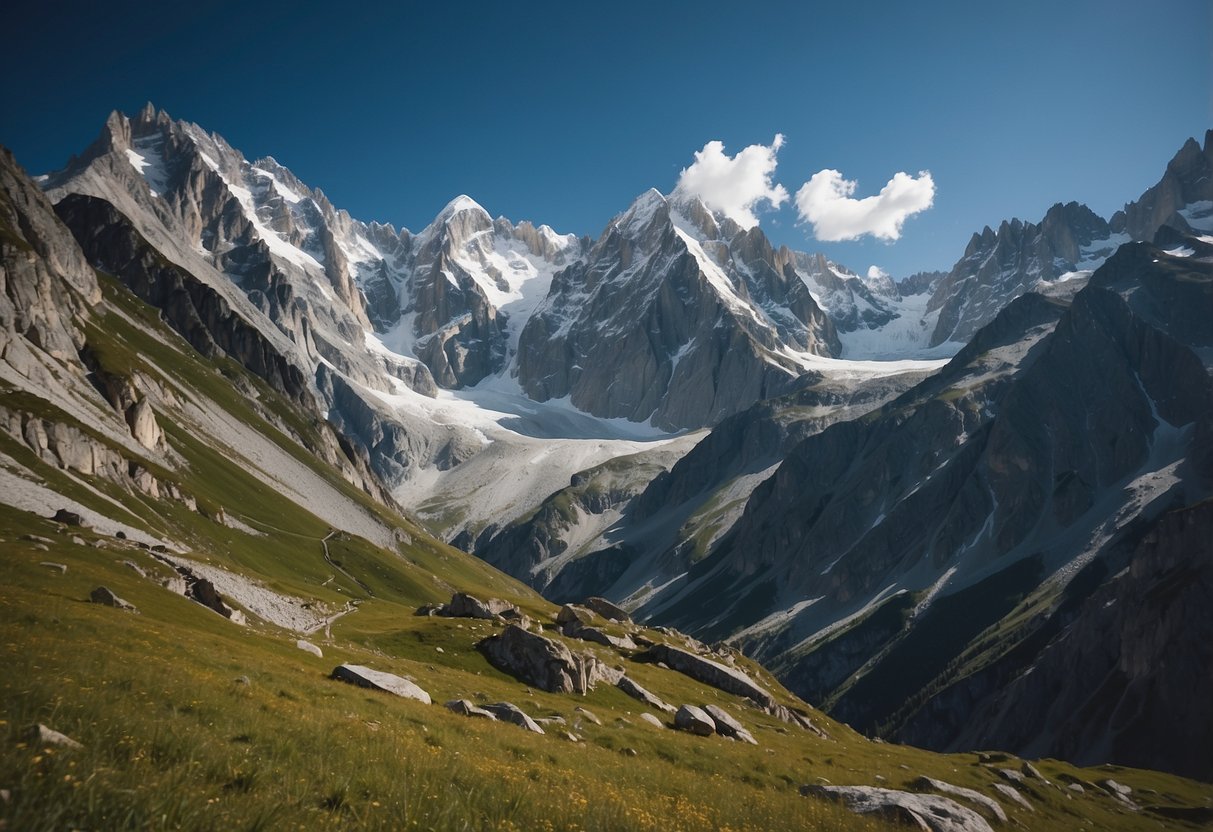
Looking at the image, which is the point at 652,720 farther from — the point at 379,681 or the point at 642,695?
the point at 379,681

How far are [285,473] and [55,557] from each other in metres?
141

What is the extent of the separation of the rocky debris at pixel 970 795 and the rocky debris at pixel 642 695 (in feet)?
62.2

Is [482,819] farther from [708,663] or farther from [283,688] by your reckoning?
[708,663]

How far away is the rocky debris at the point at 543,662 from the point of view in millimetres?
50562

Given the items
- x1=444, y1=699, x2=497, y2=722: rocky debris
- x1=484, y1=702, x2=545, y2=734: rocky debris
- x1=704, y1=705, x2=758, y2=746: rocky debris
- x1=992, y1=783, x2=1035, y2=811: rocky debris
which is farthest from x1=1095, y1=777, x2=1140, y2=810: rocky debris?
x1=444, y1=699, x2=497, y2=722: rocky debris

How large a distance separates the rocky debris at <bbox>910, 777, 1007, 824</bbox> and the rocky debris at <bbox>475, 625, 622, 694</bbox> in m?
22.8

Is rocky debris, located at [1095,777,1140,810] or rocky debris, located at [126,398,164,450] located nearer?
rocky debris, located at [1095,777,1140,810]

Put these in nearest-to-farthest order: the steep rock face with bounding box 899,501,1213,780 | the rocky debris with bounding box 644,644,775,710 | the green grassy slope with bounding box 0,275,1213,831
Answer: the green grassy slope with bounding box 0,275,1213,831 → the rocky debris with bounding box 644,644,775,710 → the steep rock face with bounding box 899,501,1213,780

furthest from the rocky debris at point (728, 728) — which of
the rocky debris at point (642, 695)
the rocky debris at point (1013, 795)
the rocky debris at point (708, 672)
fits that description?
the rocky debris at point (708, 672)

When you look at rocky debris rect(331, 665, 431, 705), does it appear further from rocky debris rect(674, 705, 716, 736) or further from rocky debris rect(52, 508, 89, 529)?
rocky debris rect(52, 508, 89, 529)

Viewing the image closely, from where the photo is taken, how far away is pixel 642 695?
52.7 m

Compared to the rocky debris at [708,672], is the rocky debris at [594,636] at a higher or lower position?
lower

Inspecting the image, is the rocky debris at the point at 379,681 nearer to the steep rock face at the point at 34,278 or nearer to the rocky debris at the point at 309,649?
the rocky debris at the point at 309,649

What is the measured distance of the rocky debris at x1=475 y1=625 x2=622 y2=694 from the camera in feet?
166
